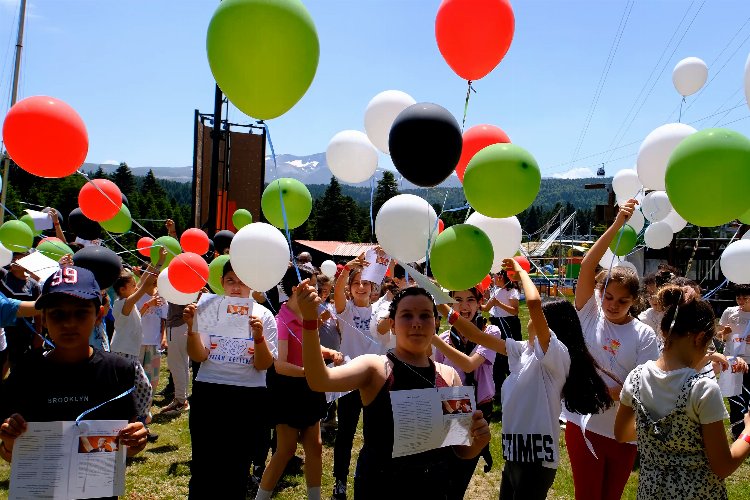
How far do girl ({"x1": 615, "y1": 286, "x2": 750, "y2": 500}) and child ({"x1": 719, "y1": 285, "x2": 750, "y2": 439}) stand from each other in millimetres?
3409

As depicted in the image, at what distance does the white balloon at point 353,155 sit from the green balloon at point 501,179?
4.33ft

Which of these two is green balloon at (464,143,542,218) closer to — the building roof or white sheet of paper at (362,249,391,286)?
white sheet of paper at (362,249,391,286)

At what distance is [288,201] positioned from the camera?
423 centimetres

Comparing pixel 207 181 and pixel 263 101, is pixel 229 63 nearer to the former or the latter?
pixel 263 101

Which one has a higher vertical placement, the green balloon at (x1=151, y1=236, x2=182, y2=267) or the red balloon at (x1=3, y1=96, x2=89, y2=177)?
the red balloon at (x1=3, y1=96, x2=89, y2=177)

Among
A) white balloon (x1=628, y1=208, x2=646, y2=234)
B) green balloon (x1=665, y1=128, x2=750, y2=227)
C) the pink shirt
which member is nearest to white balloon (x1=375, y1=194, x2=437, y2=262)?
the pink shirt

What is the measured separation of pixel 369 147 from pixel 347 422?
87.9 inches

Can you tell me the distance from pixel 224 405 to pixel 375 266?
1.73 meters

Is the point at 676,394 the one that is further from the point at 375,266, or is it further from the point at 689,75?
the point at 689,75

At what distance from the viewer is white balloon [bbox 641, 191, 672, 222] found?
4.51 meters

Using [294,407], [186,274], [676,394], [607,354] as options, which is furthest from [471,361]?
[186,274]

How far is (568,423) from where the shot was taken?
3170mm

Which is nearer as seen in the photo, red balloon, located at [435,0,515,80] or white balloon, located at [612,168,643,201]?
red balloon, located at [435,0,515,80]

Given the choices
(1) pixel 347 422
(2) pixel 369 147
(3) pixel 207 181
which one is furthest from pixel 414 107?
(3) pixel 207 181
